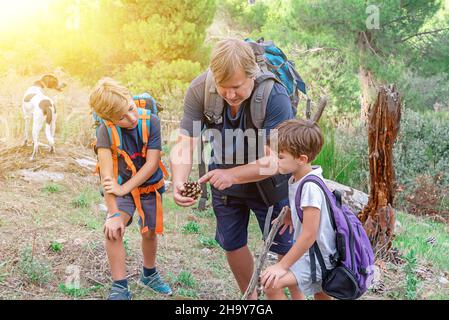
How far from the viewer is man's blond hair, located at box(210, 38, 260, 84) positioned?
271 cm

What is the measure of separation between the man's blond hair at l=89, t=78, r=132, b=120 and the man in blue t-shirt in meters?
0.42

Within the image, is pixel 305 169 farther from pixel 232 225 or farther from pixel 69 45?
pixel 69 45

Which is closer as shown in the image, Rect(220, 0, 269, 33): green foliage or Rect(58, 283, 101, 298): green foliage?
Rect(58, 283, 101, 298): green foliage

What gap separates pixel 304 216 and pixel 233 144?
2.07ft

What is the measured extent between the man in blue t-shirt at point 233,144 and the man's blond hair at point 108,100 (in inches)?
16.6

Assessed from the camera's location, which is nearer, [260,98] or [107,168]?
[260,98]

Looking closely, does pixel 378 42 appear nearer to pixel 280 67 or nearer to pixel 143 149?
pixel 280 67

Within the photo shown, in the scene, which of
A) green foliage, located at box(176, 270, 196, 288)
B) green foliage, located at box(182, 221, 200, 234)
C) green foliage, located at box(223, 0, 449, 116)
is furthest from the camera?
green foliage, located at box(223, 0, 449, 116)

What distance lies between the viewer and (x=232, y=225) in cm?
334

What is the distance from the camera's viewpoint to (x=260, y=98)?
2.87m

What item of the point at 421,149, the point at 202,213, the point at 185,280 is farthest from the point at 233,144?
the point at 421,149

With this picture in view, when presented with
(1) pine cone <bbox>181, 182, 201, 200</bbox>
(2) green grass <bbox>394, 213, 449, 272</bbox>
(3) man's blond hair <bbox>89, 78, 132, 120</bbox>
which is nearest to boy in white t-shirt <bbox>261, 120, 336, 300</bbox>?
(1) pine cone <bbox>181, 182, 201, 200</bbox>

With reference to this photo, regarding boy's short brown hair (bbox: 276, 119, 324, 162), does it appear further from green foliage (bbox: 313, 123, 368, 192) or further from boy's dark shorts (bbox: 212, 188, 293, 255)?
green foliage (bbox: 313, 123, 368, 192)
